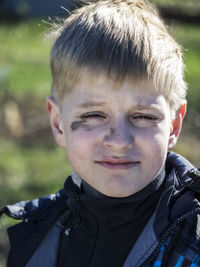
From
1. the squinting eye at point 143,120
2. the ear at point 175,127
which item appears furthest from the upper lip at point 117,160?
the ear at point 175,127

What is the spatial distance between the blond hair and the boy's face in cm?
5

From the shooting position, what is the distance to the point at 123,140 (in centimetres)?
220

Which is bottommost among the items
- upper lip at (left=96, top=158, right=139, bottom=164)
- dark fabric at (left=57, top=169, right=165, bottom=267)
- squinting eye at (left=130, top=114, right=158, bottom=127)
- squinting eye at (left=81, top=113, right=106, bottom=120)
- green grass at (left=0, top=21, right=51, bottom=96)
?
green grass at (left=0, top=21, right=51, bottom=96)

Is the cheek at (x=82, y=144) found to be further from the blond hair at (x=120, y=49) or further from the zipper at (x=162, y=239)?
the zipper at (x=162, y=239)

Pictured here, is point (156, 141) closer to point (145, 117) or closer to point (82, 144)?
point (145, 117)

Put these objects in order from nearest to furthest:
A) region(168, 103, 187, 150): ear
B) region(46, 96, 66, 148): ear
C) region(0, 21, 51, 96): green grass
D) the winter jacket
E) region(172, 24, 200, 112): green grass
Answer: the winter jacket → region(168, 103, 187, 150): ear → region(46, 96, 66, 148): ear → region(172, 24, 200, 112): green grass → region(0, 21, 51, 96): green grass


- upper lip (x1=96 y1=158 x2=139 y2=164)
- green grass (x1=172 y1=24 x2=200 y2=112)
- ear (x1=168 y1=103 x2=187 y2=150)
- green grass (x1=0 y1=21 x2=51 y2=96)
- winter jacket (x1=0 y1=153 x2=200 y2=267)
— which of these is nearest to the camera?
winter jacket (x1=0 y1=153 x2=200 y2=267)

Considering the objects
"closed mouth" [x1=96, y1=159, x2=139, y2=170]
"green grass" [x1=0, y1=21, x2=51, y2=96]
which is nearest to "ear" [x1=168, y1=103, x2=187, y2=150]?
"closed mouth" [x1=96, y1=159, x2=139, y2=170]

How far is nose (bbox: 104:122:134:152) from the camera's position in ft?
7.21

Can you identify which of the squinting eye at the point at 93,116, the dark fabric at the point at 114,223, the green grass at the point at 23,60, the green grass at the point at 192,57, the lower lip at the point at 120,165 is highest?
the squinting eye at the point at 93,116

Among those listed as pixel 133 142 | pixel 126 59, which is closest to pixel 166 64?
pixel 126 59

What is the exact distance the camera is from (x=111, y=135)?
2230 mm

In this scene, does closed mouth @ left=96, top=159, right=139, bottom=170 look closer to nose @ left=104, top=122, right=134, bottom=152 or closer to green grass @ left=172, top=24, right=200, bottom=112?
nose @ left=104, top=122, right=134, bottom=152

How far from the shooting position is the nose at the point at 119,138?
220 centimetres
